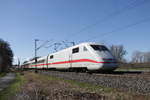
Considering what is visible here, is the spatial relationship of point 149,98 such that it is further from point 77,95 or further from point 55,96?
point 55,96

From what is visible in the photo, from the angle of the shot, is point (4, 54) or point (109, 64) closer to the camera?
point (109, 64)

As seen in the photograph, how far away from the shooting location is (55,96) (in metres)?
5.98

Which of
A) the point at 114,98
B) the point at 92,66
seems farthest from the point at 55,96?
the point at 92,66

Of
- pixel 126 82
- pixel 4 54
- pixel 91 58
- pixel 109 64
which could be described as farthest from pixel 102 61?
pixel 4 54

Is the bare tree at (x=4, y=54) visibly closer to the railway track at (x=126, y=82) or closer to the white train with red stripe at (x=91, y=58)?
the white train with red stripe at (x=91, y=58)

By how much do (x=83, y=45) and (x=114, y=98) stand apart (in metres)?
13.6

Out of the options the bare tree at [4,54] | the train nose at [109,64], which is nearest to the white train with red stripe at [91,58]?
the train nose at [109,64]

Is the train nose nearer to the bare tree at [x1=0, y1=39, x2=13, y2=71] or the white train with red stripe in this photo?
the white train with red stripe

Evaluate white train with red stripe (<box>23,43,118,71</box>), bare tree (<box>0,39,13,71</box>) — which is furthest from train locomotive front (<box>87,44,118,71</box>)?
bare tree (<box>0,39,13,71</box>)

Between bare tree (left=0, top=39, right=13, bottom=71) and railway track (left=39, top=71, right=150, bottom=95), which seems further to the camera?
bare tree (left=0, top=39, right=13, bottom=71)

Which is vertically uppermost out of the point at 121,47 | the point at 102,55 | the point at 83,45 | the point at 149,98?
the point at 121,47

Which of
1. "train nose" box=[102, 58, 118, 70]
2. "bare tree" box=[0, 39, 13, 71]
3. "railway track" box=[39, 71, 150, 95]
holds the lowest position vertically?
"railway track" box=[39, 71, 150, 95]

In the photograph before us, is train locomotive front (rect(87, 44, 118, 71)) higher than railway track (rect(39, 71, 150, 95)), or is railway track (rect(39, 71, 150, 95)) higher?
train locomotive front (rect(87, 44, 118, 71))

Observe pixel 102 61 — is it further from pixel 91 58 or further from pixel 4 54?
pixel 4 54
